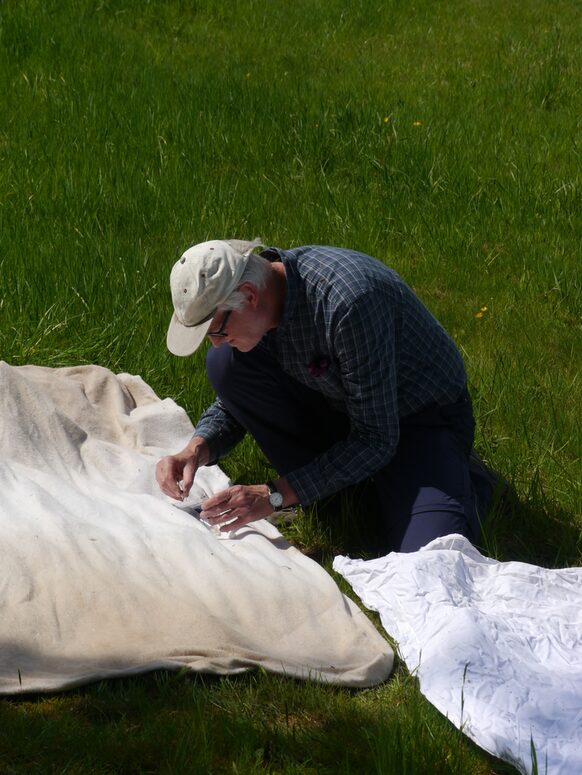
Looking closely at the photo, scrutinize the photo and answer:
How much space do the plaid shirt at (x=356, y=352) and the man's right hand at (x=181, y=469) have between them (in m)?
0.40

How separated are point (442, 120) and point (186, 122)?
1.74 meters

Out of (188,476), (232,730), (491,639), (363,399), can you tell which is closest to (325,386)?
(363,399)

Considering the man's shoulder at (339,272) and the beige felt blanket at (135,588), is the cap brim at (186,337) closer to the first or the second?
the man's shoulder at (339,272)

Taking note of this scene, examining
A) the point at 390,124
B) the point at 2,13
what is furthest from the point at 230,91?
the point at 2,13

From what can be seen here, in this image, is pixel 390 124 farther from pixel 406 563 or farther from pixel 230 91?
pixel 406 563

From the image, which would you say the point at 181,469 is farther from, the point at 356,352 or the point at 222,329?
the point at 356,352

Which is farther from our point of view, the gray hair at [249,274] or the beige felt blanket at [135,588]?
the gray hair at [249,274]

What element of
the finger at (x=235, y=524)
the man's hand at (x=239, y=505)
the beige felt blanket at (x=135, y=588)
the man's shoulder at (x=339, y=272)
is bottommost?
the beige felt blanket at (x=135, y=588)

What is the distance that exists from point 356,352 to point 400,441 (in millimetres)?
465

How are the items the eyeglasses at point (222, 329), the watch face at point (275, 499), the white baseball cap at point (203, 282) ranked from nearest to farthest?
the white baseball cap at point (203, 282) → the eyeglasses at point (222, 329) → the watch face at point (275, 499)

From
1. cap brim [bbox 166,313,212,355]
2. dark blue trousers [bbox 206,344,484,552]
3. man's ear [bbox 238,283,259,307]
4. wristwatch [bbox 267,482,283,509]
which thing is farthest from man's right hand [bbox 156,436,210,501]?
man's ear [bbox 238,283,259,307]

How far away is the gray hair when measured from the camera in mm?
3117

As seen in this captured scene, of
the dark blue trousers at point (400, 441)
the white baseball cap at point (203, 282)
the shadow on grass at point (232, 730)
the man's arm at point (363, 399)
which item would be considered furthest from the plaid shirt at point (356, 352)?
the shadow on grass at point (232, 730)

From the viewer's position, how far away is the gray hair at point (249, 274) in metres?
3.12
